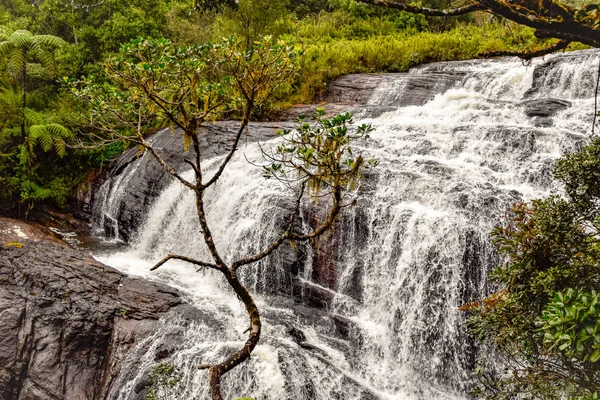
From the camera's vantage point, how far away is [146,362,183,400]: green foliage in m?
6.06

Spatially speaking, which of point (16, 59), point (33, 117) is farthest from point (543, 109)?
point (16, 59)

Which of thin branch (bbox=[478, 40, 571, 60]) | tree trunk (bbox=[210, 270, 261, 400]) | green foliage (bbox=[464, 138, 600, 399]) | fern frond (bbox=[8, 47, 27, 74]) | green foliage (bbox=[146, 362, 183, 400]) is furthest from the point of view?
fern frond (bbox=[8, 47, 27, 74])

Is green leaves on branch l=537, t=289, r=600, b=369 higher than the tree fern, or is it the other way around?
the tree fern

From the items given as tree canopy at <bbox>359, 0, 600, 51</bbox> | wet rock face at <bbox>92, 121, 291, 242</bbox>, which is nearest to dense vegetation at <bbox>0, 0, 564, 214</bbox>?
wet rock face at <bbox>92, 121, 291, 242</bbox>

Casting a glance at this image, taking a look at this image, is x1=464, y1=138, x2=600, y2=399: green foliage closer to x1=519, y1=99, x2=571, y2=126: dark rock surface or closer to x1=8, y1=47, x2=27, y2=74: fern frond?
x1=519, y1=99, x2=571, y2=126: dark rock surface

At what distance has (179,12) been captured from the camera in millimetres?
20047

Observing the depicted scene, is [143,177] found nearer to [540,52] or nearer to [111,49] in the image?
[111,49]

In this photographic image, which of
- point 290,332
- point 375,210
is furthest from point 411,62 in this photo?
point 290,332

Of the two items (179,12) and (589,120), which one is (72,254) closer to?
(589,120)

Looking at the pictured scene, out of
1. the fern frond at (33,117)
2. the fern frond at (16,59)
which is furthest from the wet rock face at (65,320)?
the fern frond at (16,59)

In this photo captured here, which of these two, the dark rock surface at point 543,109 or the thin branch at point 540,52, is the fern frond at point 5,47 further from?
the dark rock surface at point 543,109

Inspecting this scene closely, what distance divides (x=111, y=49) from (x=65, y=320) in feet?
45.6

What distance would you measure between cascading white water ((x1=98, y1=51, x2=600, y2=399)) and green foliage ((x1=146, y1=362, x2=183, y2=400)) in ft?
0.42

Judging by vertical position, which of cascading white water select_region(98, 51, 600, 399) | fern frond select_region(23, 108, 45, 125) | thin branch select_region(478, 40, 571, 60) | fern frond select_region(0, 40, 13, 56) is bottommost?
cascading white water select_region(98, 51, 600, 399)
